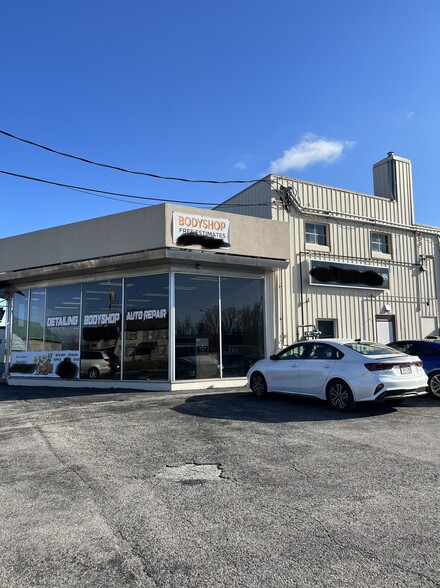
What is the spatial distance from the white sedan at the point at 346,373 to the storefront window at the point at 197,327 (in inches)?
140

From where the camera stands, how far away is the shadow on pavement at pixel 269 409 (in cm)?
900

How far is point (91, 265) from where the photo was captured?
14625mm

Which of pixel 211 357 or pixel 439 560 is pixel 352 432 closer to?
pixel 439 560

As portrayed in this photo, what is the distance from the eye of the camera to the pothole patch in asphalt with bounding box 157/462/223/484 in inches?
214

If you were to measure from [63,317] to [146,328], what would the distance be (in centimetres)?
377

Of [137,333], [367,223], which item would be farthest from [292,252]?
[137,333]

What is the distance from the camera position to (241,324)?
15273mm

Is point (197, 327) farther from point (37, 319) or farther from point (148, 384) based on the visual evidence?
point (37, 319)

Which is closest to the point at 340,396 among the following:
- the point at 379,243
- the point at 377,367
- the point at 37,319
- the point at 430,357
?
the point at 377,367

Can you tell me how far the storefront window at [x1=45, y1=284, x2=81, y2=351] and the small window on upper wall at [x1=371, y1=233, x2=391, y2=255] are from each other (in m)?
11.8

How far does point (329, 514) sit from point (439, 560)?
3.55 feet

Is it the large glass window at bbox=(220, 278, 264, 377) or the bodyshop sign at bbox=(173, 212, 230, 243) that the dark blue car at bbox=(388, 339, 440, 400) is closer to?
the large glass window at bbox=(220, 278, 264, 377)

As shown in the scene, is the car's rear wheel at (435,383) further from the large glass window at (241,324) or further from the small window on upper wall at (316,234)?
the small window on upper wall at (316,234)

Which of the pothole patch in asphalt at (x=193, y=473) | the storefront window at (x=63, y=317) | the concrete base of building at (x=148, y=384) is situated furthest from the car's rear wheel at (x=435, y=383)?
the storefront window at (x=63, y=317)
